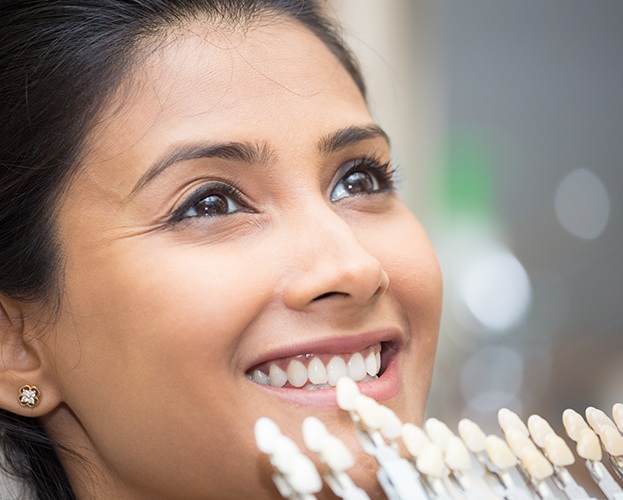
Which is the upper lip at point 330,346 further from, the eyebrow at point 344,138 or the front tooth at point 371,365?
the eyebrow at point 344,138

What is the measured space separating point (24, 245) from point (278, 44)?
424 millimetres

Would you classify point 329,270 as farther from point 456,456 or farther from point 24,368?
point 24,368

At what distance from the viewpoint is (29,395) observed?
43.5 inches

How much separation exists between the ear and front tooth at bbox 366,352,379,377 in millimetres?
406

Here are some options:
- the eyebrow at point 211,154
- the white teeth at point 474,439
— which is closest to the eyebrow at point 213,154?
the eyebrow at point 211,154

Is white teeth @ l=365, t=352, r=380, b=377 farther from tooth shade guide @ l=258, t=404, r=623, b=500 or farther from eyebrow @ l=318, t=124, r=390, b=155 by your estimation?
eyebrow @ l=318, t=124, r=390, b=155

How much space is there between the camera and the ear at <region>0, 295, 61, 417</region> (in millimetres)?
1101

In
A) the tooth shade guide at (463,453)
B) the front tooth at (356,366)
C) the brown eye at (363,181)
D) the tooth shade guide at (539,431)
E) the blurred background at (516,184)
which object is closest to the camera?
the tooth shade guide at (463,453)

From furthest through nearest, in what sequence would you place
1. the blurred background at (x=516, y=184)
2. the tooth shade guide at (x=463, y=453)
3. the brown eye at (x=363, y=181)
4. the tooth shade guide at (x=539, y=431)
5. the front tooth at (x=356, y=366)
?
the blurred background at (x=516, y=184), the brown eye at (x=363, y=181), the front tooth at (x=356, y=366), the tooth shade guide at (x=539, y=431), the tooth shade guide at (x=463, y=453)

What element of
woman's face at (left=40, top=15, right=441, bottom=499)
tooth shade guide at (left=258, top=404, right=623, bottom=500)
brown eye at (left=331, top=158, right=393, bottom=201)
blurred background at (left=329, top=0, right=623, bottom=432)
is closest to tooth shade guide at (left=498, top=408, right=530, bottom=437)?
tooth shade guide at (left=258, top=404, right=623, bottom=500)

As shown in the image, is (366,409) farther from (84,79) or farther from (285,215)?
(84,79)

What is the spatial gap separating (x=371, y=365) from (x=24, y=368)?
0.45 m

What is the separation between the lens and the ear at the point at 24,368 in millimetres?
1101

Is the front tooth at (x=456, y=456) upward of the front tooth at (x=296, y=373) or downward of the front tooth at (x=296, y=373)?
downward
